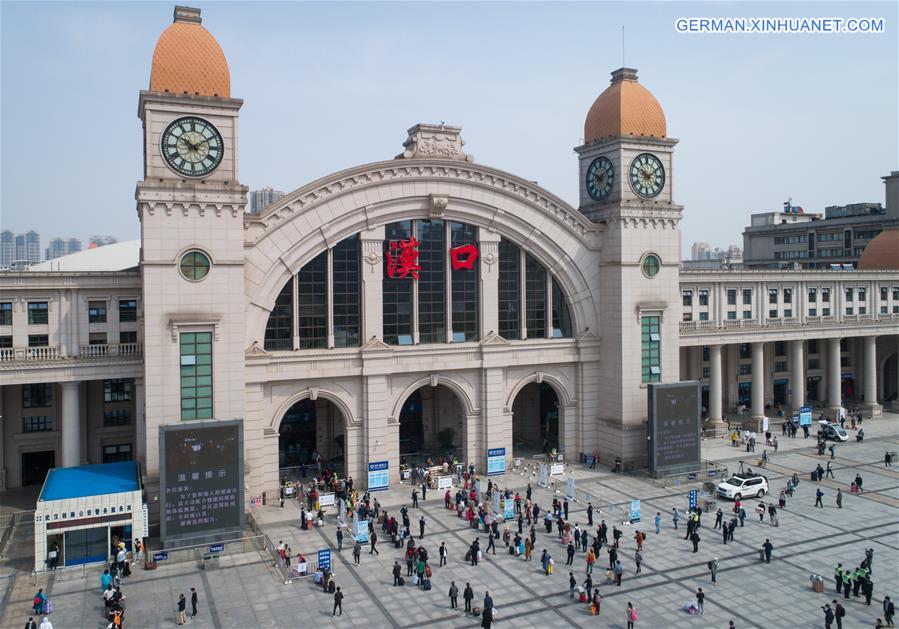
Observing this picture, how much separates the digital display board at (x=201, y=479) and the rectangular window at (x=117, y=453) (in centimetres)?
1658

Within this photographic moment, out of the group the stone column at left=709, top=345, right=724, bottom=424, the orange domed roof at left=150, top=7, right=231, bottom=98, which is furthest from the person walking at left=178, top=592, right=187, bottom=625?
the stone column at left=709, top=345, right=724, bottom=424

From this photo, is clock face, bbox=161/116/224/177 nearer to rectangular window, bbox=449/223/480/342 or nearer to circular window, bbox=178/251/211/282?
circular window, bbox=178/251/211/282

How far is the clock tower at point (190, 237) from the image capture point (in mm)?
47719

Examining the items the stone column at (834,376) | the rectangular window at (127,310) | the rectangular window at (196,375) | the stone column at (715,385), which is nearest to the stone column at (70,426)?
the rectangular window at (127,310)

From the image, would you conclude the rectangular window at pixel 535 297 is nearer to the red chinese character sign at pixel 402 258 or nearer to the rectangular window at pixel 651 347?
the rectangular window at pixel 651 347

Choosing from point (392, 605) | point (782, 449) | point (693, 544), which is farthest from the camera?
point (782, 449)

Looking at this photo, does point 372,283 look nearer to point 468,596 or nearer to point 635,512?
point 635,512

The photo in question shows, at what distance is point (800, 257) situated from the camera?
122062 millimetres

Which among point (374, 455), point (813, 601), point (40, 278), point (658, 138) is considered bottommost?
point (813, 601)

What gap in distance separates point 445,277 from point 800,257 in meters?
83.6

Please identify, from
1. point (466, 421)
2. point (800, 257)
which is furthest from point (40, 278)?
point (800, 257)

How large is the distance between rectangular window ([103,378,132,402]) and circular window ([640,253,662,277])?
41850 millimetres

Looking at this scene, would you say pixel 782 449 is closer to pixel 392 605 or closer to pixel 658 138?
pixel 658 138

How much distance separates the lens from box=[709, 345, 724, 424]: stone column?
74812 mm
